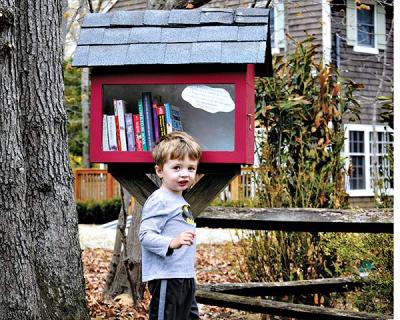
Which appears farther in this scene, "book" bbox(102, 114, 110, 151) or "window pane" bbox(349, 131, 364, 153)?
"window pane" bbox(349, 131, 364, 153)

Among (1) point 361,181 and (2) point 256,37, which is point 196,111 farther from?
(1) point 361,181

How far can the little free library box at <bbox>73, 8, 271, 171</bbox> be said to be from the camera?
480cm

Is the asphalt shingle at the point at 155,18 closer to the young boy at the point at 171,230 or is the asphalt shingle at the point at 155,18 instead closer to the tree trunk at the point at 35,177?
the tree trunk at the point at 35,177

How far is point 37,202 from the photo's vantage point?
15.8 ft

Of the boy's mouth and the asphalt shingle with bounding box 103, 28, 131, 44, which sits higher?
the asphalt shingle with bounding box 103, 28, 131, 44

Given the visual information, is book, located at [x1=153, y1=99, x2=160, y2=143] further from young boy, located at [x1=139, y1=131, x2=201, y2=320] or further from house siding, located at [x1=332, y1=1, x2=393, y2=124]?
house siding, located at [x1=332, y1=1, x2=393, y2=124]

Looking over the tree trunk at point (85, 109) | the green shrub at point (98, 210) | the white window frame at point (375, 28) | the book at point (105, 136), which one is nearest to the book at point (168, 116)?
the book at point (105, 136)

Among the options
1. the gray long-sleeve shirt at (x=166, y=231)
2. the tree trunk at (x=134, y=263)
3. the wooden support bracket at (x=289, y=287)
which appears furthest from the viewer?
the tree trunk at (x=134, y=263)

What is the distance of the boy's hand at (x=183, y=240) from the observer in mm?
4164

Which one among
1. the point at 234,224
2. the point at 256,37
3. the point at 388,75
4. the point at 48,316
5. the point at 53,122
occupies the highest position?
the point at 388,75

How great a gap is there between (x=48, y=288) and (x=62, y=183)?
0.61 metres

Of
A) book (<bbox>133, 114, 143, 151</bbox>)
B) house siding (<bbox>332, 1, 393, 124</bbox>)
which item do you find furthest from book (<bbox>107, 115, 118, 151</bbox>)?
house siding (<bbox>332, 1, 393, 124</bbox>)

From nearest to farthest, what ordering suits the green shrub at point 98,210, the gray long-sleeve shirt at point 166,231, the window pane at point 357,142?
the gray long-sleeve shirt at point 166,231
the window pane at point 357,142
the green shrub at point 98,210

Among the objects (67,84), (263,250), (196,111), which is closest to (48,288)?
(196,111)
